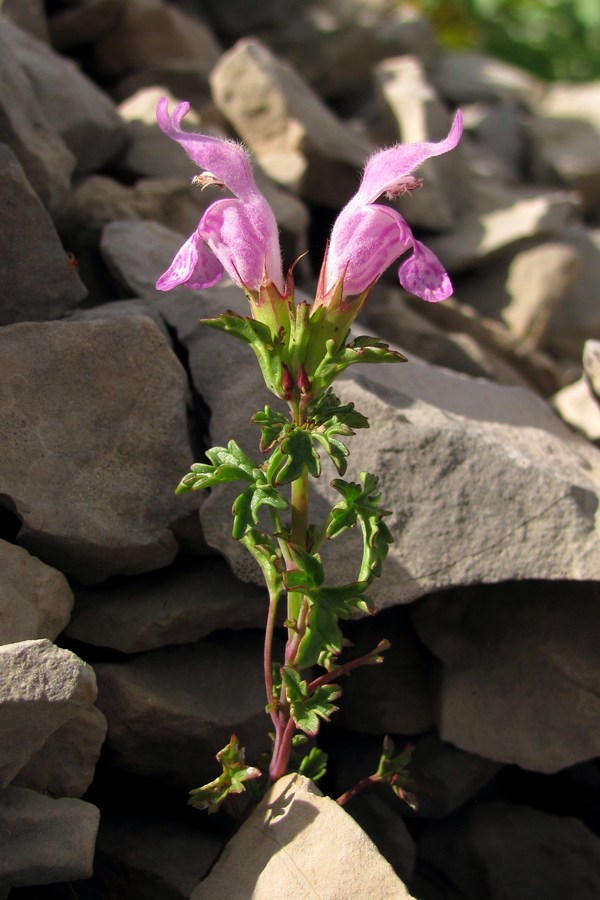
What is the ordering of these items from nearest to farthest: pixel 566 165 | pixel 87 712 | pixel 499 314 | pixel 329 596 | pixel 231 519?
1. pixel 329 596
2. pixel 87 712
3. pixel 231 519
4. pixel 499 314
5. pixel 566 165

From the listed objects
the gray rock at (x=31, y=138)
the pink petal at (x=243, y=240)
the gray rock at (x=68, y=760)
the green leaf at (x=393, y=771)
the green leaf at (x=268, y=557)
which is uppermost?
the pink petal at (x=243, y=240)

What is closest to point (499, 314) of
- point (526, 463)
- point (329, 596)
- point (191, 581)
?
point (526, 463)

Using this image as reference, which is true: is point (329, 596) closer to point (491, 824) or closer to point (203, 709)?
point (203, 709)

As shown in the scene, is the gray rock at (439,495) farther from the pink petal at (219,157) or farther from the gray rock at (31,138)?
the gray rock at (31,138)

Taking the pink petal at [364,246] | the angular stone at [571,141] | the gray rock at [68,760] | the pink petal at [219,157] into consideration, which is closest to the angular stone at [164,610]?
the gray rock at [68,760]

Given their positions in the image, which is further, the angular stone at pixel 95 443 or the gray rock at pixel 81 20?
the gray rock at pixel 81 20

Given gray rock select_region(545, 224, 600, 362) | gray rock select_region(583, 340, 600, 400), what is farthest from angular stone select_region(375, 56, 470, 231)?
gray rock select_region(583, 340, 600, 400)
